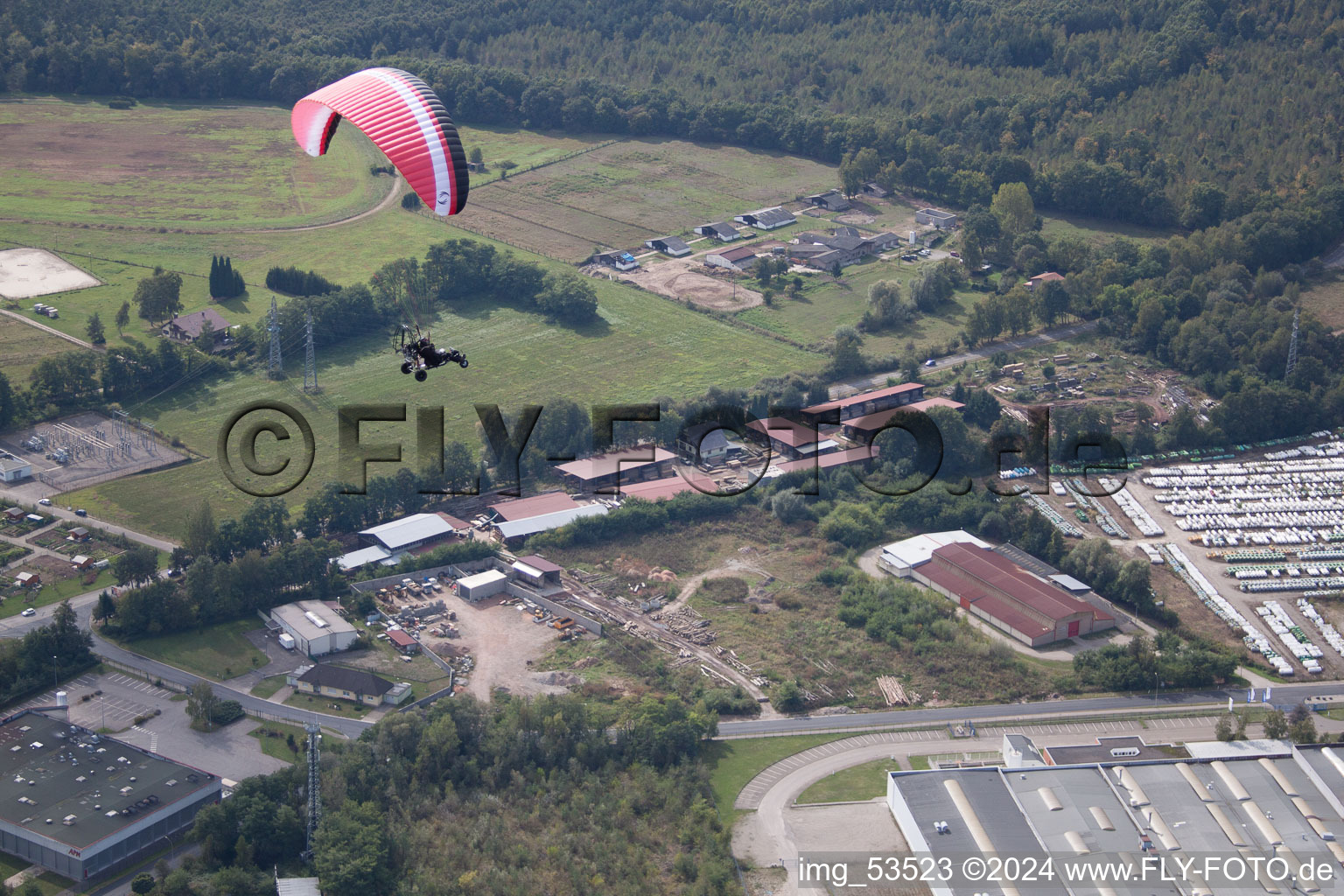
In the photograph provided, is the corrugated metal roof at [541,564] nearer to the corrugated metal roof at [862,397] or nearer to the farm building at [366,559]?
the farm building at [366,559]

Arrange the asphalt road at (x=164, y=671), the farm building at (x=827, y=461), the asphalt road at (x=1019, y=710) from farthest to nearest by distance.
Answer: the farm building at (x=827, y=461), the asphalt road at (x=1019, y=710), the asphalt road at (x=164, y=671)

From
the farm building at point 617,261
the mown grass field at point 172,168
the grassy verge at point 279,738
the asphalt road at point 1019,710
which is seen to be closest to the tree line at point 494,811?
the grassy verge at point 279,738

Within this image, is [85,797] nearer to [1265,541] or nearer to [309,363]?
[309,363]

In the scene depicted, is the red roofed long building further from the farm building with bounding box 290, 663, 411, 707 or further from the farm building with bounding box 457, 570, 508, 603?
the farm building with bounding box 290, 663, 411, 707

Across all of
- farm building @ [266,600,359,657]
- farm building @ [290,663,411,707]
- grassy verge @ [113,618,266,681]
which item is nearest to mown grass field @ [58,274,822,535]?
grassy verge @ [113,618,266,681]

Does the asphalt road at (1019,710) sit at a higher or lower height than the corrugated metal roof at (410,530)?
lower

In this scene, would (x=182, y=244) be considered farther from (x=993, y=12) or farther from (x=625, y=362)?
(x=993, y=12)
